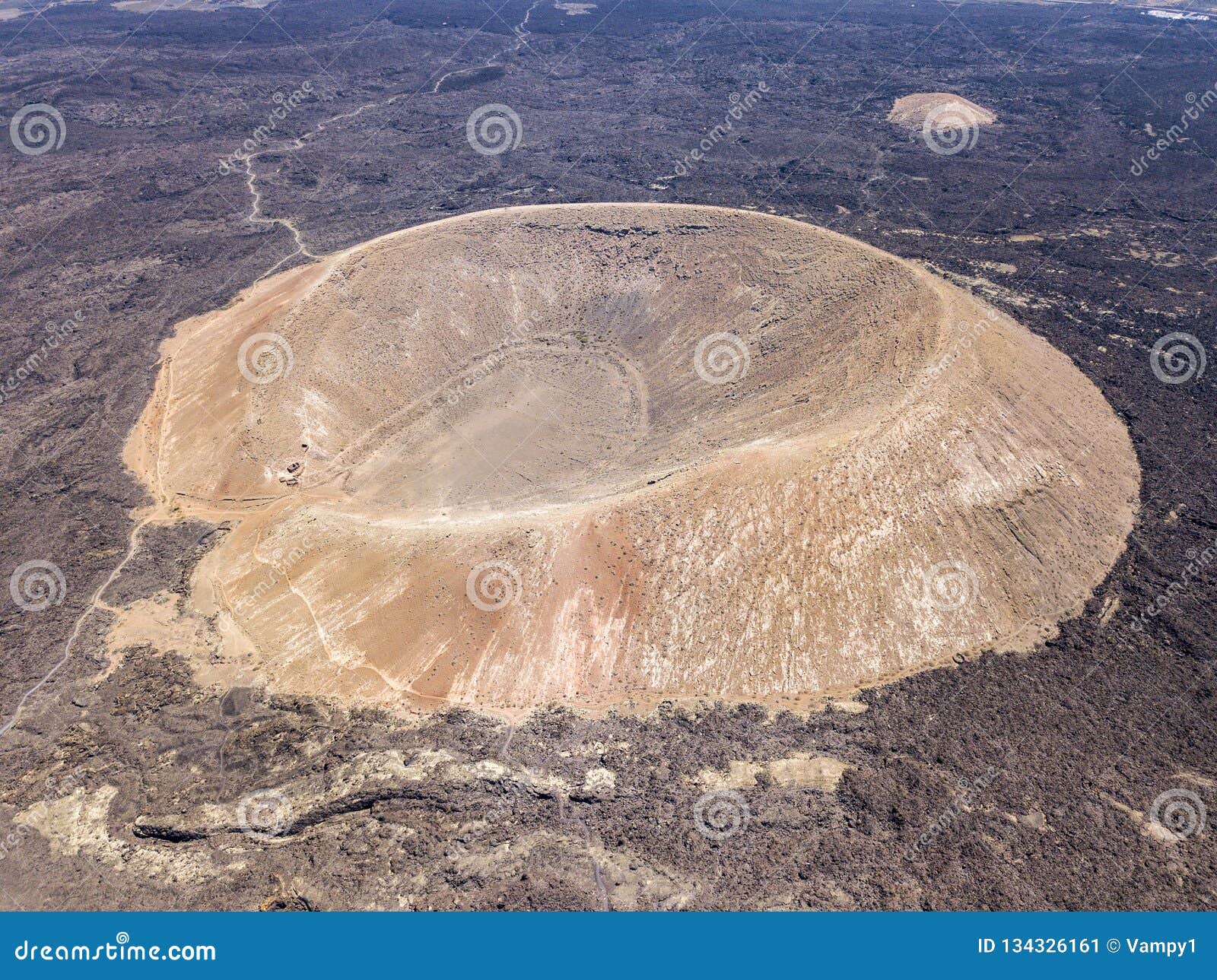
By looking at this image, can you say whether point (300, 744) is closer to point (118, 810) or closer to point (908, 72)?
point (118, 810)

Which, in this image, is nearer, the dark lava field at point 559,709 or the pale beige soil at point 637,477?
the dark lava field at point 559,709

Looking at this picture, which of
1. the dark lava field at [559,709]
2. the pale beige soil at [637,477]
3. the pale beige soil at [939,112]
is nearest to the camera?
the dark lava field at [559,709]

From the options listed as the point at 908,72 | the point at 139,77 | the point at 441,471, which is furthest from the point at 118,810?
the point at 908,72

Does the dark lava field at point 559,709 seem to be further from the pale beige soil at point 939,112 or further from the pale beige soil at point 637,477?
the pale beige soil at point 939,112

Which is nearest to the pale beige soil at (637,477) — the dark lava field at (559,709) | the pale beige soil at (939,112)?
the dark lava field at (559,709)

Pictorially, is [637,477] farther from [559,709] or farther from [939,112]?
[939,112]

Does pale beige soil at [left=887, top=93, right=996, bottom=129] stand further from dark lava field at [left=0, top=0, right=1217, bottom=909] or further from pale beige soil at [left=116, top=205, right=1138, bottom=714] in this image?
pale beige soil at [left=116, top=205, right=1138, bottom=714]
